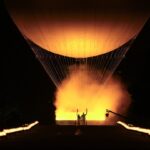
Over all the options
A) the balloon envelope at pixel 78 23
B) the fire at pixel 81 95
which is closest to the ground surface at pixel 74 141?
the balloon envelope at pixel 78 23

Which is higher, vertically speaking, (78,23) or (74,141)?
(78,23)

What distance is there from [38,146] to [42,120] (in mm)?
25347

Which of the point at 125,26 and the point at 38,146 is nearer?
the point at 38,146

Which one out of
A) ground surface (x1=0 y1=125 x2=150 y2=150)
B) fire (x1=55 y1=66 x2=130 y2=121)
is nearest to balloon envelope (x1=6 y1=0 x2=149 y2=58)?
fire (x1=55 y1=66 x2=130 y2=121)

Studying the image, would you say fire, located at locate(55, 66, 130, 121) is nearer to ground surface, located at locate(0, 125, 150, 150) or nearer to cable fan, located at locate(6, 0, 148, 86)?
cable fan, located at locate(6, 0, 148, 86)

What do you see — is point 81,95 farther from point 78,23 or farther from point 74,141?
point 74,141

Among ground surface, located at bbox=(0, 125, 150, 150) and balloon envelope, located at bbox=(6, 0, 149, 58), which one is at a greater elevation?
balloon envelope, located at bbox=(6, 0, 149, 58)

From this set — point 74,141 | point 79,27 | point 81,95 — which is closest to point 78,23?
point 79,27

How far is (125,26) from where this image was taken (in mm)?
29625

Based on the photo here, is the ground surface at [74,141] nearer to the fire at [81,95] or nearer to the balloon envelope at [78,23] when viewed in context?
the balloon envelope at [78,23]

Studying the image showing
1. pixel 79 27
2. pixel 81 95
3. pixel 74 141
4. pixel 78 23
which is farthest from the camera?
pixel 81 95

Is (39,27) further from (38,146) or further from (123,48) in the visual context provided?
(38,146)

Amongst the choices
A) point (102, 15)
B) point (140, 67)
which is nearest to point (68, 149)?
point (102, 15)

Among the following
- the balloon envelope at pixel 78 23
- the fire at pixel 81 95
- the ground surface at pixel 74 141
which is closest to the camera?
the ground surface at pixel 74 141
